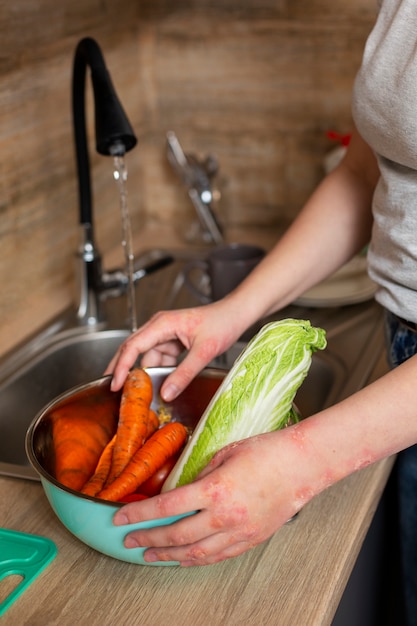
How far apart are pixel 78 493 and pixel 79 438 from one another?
195mm

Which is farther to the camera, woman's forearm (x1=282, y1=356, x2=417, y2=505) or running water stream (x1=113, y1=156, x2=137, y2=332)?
running water stream (x1=113, y1=156, x2=137, y2=332)

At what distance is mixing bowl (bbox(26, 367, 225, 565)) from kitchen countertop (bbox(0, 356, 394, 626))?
36mm

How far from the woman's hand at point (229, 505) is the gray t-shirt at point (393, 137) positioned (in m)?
0.33

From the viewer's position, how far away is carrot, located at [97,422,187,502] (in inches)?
36.9

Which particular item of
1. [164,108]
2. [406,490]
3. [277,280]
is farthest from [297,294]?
[164,108]

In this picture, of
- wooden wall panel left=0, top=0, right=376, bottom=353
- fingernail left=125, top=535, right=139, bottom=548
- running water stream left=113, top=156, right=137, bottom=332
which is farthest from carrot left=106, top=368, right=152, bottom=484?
wooden wall panel left=0, top=0, right=376, bottom=353

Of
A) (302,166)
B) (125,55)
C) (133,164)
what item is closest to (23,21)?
(125,55)

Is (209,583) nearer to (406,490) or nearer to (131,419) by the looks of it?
(131,419)

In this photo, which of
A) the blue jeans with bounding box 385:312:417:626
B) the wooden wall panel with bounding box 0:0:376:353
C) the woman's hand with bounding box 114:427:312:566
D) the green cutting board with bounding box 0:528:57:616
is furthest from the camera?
the wooden wall panel with bounding box 0:0:376:353

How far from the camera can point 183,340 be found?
3.66 ft

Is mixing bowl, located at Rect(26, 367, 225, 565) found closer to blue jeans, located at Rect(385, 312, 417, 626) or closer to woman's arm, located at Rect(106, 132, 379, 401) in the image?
woman's arm, located at Rect(106, 132, 379, 401)

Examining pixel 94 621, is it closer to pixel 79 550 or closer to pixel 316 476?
pixel 79 550

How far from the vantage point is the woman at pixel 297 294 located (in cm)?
82

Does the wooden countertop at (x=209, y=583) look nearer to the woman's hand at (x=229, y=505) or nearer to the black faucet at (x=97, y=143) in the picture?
the woman's hand at (x=229, y=505)
